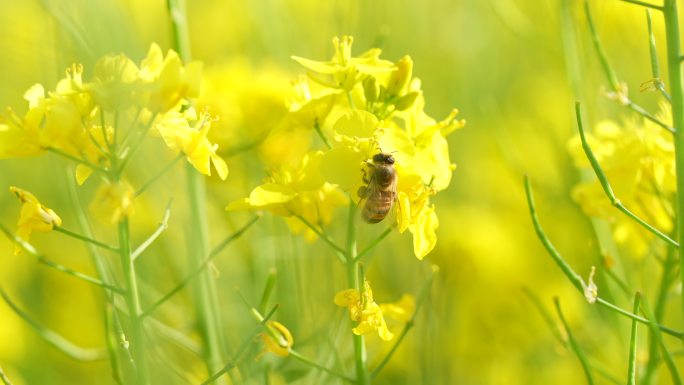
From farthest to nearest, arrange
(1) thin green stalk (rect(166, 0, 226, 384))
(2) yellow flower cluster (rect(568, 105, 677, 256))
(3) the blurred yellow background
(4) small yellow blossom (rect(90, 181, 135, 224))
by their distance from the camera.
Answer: (3) the blurred yellow background → (1) thin green stalk (rect(166, 0, 226, 384)) → (2) yellow flower cluster (rect(568, 105, 677, 256)) → (4) small yellow blossom (rect(90, 181, 135, 224))

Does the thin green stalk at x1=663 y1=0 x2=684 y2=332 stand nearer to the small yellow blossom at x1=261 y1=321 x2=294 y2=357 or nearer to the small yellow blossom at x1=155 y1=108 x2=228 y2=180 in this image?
the small yellow blossom at x1=261 y1=321 x2=294 y2=357

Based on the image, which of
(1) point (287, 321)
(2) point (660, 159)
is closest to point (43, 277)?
(1) point (287, 321)

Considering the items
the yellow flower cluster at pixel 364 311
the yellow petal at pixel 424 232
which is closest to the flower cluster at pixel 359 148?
the yellow petal at pixel 424 232

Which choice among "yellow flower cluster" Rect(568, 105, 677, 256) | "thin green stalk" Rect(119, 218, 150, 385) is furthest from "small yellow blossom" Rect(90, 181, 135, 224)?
"yellow flower cluster" Rect(568, 105, 677, 256)

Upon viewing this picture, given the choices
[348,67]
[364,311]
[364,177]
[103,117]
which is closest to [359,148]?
[364,177]

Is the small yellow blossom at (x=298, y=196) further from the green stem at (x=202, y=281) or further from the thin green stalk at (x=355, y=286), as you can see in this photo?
the green stem at (x=202, y=281)

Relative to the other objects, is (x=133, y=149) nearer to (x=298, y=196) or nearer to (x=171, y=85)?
(x=171, y=85)
